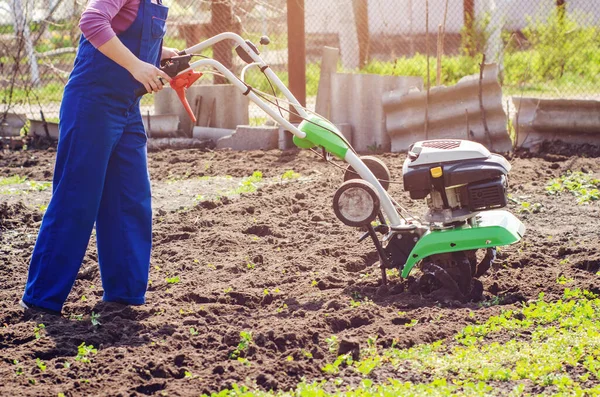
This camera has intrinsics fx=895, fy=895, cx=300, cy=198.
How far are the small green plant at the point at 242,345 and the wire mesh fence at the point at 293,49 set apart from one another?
625 centimetres

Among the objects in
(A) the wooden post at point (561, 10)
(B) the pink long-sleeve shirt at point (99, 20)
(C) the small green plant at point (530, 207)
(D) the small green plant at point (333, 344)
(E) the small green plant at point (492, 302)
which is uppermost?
(A) the wooden post at point (561, 10)

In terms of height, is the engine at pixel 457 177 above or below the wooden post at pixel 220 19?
below

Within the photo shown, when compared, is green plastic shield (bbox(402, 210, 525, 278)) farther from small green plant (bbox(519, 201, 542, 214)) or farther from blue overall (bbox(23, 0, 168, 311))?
small green plant (bbox(519, 201, 542, 214))

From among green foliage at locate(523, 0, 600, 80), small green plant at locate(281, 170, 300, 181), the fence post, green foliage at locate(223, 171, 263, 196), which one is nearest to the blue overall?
green foliage at locate(223, 171, 263, 196)

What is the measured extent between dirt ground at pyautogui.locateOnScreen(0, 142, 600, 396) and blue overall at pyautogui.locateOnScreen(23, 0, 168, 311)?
262 mm

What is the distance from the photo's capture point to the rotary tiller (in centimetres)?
443

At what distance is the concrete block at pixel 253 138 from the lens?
32.4 feet

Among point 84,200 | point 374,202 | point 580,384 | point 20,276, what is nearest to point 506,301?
point 374,202

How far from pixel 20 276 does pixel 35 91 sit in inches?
295

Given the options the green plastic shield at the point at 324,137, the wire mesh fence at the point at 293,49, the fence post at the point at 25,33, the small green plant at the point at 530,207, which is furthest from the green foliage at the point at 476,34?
the green plastic shield at the point at 324,137

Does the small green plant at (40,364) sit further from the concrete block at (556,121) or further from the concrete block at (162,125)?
the concrete block at (162,125)

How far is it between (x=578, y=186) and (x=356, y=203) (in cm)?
332

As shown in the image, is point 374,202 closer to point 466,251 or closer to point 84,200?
point 466,251

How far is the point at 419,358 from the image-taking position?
3.71m
